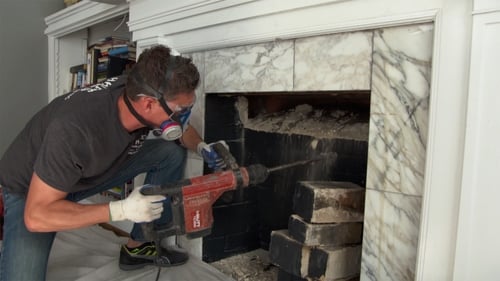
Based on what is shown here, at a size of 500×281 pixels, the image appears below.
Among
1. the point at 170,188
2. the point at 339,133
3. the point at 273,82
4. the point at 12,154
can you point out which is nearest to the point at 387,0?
the point at 273,82

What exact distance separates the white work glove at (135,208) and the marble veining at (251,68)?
57 centimetres

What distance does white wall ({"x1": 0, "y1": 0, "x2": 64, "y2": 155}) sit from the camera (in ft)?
10.0

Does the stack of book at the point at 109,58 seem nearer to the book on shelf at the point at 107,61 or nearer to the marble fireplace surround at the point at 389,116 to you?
the book on shelf at the point at 107,61

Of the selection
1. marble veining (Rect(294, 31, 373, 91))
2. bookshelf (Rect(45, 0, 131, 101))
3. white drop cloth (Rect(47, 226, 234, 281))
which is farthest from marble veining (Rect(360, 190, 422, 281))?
bookshelf (Rect(45, 0, 131, 101))

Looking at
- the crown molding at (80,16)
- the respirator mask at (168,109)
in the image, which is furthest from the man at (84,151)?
the crown molding at (80,16)

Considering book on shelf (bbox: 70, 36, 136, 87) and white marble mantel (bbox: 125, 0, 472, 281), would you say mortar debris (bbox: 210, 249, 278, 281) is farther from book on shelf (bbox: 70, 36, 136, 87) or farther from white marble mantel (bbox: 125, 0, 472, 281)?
book on shelf (bbox: 70, 36, 136, 87)

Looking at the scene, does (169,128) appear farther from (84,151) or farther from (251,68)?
(251,68)

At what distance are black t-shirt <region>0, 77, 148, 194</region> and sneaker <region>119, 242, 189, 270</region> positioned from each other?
45 centimetres

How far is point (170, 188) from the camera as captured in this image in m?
1.30

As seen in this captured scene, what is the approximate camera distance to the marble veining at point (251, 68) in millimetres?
1352

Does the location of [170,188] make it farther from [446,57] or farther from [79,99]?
[446,57]

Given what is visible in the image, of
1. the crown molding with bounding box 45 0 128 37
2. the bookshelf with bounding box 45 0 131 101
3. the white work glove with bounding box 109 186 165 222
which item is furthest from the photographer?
the bookshelf with bounding box 45 0 131 101

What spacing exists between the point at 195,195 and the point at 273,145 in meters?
0.57

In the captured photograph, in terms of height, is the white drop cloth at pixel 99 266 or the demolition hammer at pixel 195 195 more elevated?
the demolition hammer at pixel 195 195
